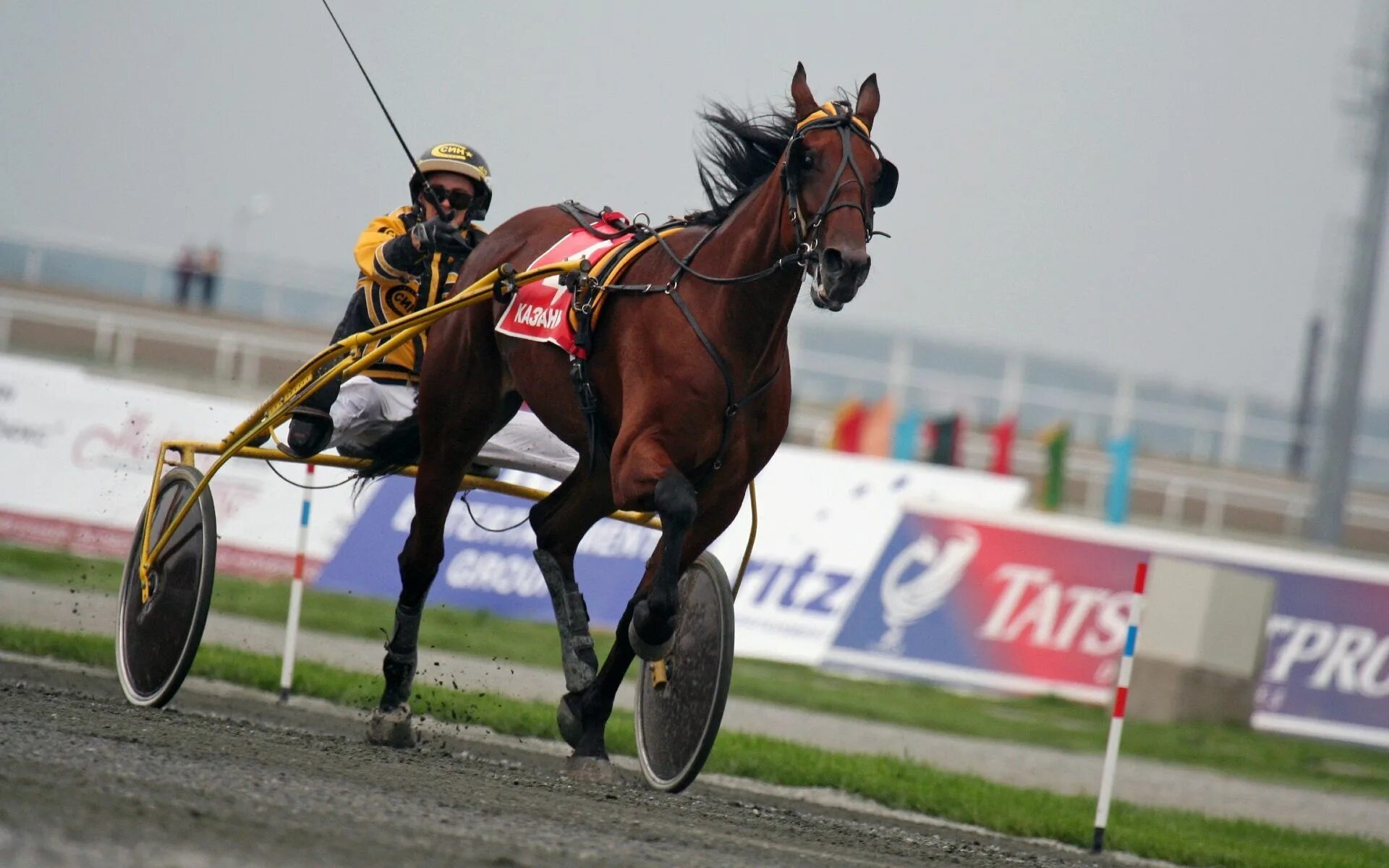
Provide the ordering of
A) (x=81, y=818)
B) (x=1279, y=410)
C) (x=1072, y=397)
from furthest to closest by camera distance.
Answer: (x=1279, y=410)
(x=1072, y=397)
(x=81, y=818)

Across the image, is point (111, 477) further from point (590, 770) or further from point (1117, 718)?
point (1117, 718)

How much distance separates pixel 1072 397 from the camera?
70.8 ft

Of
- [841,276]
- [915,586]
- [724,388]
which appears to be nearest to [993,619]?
[915,586]

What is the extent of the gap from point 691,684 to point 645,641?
53cm

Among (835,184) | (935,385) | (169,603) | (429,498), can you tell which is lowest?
(169,603)

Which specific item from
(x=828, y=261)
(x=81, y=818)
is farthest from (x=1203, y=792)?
(x=81, y=818)

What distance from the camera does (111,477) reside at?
1258 cm

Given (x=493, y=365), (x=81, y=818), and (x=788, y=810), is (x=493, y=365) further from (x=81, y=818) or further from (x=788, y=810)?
(x=81, y=818)

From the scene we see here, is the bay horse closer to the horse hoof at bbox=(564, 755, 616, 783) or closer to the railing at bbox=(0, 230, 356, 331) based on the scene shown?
the horse hoof at bbox=(564, 755, 616, 783)

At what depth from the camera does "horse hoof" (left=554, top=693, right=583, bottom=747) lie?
601cm

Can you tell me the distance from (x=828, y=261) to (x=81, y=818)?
8.16ft

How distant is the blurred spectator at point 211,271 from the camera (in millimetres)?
23500

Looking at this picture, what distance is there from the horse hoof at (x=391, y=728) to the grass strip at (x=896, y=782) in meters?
0.68

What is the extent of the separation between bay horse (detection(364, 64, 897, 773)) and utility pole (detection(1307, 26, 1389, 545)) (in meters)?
13.6
